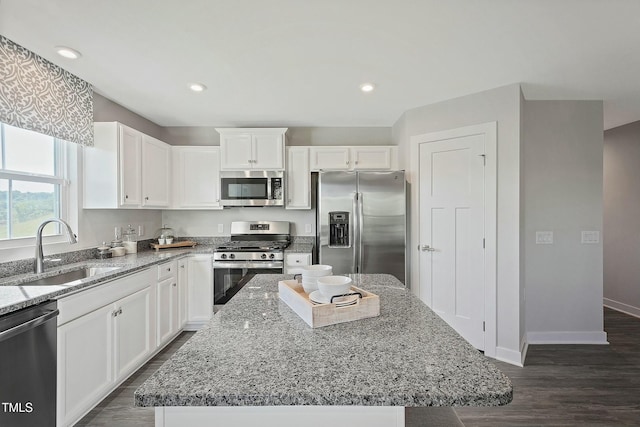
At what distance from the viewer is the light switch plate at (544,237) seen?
9.64ft

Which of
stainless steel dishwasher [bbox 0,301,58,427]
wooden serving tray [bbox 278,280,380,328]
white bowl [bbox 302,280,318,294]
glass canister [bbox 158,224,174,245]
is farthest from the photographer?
glass canister [bbox 158,224,174,245]

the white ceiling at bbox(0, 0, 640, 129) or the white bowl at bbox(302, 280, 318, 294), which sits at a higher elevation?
the white ceiling at bbox(0, 0, 640, 129)

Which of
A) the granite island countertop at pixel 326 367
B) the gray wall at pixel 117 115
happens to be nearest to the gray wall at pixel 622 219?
the granite island countertop at pixel 326 367

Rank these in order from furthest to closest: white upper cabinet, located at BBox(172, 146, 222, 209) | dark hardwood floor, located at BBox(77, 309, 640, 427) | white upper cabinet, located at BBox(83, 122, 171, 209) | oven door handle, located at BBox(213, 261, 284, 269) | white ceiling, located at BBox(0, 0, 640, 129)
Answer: white upper cabinet, located at BBox(172, 146, 222, 209), oven door handle, located at BBox(213, 261, 284, 269), white upper cabinet, located at BBox(83, 122, 171, 209), dark hardwood floor, located at BBox(77, 309, 640, 427), white ceiling, located at BBox(0, 0, 640, 129)

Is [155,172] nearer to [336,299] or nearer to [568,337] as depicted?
[336,299]

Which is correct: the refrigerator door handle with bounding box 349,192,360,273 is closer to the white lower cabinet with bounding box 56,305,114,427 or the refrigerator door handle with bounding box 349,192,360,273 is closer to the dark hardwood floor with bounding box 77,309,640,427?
the dark hardwood floor with bounding box 77,309,640,427

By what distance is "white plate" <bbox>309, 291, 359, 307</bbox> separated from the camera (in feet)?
3.58

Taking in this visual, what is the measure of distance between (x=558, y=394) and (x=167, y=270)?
3424 mm

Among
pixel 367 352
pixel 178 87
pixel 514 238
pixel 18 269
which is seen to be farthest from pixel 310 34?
pixel 18 269

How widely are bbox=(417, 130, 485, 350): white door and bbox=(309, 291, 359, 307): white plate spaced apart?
2.07 meters

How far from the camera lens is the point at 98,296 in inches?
74.6

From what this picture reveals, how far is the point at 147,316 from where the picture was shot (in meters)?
2.46

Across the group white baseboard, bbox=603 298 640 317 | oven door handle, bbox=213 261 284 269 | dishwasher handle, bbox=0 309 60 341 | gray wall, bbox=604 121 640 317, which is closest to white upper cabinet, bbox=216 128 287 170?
oven door handle, bbox=213 261 284 269

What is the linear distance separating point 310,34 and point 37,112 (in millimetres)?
2070
